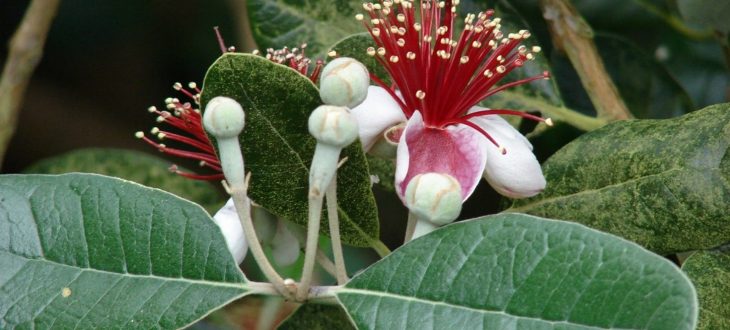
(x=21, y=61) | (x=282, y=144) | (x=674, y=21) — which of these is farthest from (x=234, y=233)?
(x=674, y=21)

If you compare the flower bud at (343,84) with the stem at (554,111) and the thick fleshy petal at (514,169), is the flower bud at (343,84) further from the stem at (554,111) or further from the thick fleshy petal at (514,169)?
the stem at (554,111)

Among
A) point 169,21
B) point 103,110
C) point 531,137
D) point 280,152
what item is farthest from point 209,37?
point 280,152

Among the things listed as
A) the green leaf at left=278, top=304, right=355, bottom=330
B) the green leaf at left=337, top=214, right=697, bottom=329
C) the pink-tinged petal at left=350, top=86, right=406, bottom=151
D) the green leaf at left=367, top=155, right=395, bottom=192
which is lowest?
the green leaf at left=278, top=304, right=355, bottom=330

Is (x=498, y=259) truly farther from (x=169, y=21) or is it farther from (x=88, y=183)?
(x=169, y=21)

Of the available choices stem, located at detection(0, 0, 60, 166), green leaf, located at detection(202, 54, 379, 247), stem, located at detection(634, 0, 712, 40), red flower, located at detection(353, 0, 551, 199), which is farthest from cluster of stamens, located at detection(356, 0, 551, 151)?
stem, located at detection(0, 0, 60, 166)

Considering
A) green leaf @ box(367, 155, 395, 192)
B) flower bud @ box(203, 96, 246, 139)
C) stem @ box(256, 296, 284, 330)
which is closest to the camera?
flower bud @ box(203, 96, 246, 139)

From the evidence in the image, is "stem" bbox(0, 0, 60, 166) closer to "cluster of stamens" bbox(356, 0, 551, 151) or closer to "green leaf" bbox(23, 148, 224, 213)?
"green leaf" bbox(23, 148, 224, 213)
